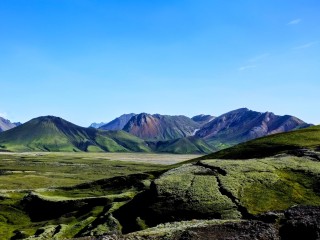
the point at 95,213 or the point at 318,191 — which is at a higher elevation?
the point at 318,191

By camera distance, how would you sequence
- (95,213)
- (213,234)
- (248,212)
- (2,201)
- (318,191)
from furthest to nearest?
1. (2,201)
2. (95,213)
3. (318,191)
4. (248,212)
5. (213,234)

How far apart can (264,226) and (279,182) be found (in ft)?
107

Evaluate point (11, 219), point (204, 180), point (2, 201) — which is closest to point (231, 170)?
point (204, 180)

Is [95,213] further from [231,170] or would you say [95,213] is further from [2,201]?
[2,201]

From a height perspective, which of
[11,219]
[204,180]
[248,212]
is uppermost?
[204,180]

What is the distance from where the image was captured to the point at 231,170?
243 ft

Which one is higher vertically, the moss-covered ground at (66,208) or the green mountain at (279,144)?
the green mountain at (279,144)

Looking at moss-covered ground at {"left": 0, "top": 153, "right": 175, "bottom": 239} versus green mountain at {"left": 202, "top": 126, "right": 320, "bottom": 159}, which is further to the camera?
green mountain at {"left": 202, "top": 126, "right": 320, "bottom": 159}

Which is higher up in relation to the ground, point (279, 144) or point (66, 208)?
point (279, 144)

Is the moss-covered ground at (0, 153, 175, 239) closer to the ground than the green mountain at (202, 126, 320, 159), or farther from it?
closer to the ground

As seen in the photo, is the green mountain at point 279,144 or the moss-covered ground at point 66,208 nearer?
the moss-covered ground at point 66,208

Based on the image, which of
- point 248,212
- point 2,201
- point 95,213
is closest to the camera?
point 248,212

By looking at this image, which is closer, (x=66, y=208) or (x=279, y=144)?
(x=66, y=208)

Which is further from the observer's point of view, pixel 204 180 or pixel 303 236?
pixel 204 180
